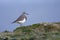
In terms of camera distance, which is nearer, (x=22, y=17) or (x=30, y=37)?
(x=30, y=37)

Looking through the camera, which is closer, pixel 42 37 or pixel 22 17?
pixel 42 37

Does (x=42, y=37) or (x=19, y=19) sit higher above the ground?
(x=19, y=19)

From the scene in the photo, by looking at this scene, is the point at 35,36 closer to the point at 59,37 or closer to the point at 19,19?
the point at 59,37

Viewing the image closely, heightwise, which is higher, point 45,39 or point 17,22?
point 17,22

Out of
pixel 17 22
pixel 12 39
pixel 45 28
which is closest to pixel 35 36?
pixel 12 39

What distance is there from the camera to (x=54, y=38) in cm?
975

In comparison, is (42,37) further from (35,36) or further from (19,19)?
(19,19)

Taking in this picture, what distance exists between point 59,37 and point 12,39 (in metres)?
1.81

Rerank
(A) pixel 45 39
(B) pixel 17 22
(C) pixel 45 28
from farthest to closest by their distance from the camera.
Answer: (B) pixel 17 22, (C) pixel 45 28, (A) pixel 45 39

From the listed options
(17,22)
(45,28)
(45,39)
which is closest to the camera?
(45,39)

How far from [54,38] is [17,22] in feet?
31.0

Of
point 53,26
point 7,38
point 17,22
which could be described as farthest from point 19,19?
point 7,38

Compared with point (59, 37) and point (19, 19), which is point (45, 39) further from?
point (19, 19)

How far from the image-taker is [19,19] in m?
19.0
